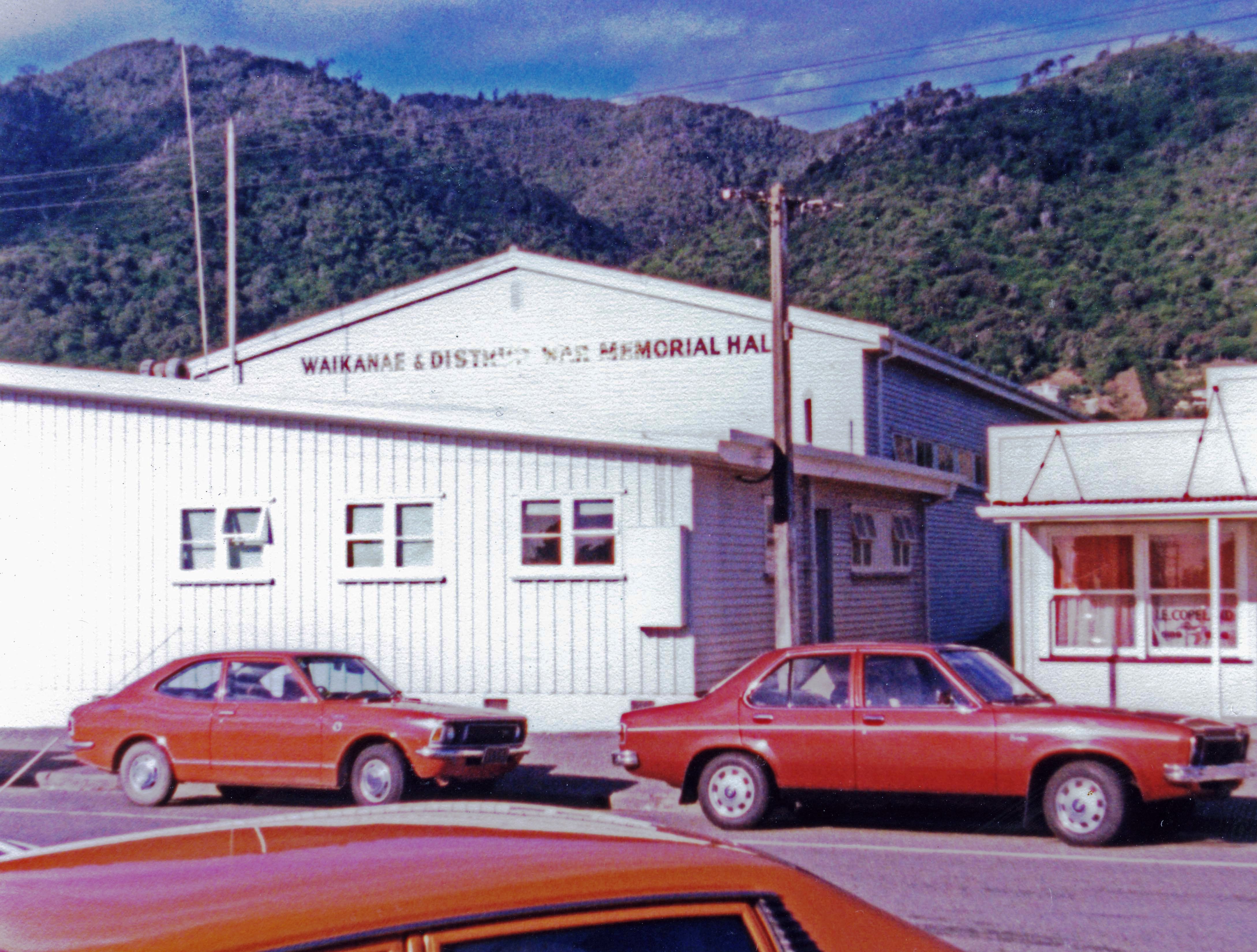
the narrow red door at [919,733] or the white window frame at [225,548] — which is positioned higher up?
the white window frame at [225,548]

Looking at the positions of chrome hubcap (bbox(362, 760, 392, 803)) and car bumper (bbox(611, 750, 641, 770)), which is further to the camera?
chrome hubcap (bbox(362, 760, 392, 803))

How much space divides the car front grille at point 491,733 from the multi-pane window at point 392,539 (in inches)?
239

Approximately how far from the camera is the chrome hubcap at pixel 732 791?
11727mm

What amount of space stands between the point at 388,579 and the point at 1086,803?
10.9 metres

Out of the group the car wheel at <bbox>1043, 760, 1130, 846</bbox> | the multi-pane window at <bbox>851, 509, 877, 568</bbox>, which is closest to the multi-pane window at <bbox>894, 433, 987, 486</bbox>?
the multi-pane window at <bbox>851, 509, 877, 568</bbox>

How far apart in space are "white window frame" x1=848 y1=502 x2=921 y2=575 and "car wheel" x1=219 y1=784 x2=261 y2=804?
1266 cm

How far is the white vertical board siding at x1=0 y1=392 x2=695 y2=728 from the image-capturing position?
18.6 meters

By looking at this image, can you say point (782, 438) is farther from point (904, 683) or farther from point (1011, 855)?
point (1011, 855)

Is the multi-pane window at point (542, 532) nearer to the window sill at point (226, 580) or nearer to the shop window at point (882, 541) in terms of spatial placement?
the window sill at point (226, 580)

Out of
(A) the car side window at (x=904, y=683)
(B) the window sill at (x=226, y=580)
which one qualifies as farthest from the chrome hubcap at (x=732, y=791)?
(B) the window sill at (x=226, y=580)

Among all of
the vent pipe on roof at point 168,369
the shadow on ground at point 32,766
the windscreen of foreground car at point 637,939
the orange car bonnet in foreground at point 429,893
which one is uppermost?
the vent pipe on roof at point 168,369

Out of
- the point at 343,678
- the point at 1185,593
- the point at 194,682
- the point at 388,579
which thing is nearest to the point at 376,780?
the point at 343,678

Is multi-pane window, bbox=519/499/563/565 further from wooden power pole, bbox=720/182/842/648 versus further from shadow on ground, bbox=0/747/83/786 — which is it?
shadow on ground, bbox=0/747/83/786

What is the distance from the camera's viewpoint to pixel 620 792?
13867 mm
